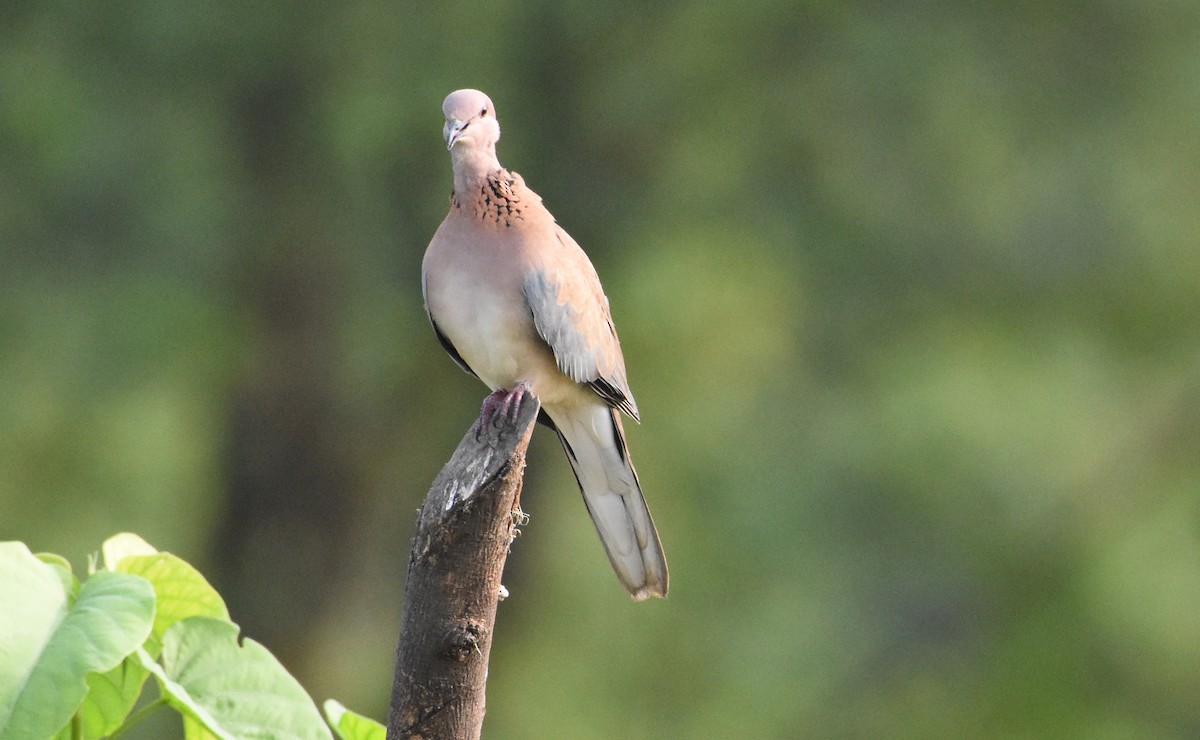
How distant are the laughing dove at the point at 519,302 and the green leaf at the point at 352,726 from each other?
82cm

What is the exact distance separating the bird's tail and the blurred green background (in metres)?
3.54

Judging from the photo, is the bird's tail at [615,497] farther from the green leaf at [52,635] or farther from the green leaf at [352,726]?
the green leaf at [52,635]

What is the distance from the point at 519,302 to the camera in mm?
2795

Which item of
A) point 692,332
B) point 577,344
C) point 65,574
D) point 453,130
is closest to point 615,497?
point 577,344

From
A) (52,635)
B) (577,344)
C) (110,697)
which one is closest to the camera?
(52,635)

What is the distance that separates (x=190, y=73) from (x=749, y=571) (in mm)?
3718

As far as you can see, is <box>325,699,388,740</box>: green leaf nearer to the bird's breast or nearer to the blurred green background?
the bird's breast

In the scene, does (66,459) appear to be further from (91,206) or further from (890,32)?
(890,32)

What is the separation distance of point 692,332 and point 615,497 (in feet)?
12.5

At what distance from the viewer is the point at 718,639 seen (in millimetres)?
7262

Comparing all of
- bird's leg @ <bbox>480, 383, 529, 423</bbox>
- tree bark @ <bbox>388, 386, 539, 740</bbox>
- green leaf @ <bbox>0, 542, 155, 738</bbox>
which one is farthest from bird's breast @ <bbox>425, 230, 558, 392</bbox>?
green leaf @ <bbox>0, 542, 155, 738</bbox>

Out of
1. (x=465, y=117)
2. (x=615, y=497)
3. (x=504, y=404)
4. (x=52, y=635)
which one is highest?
(x=465, y=117)

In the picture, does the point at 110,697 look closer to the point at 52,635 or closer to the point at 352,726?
the point at 52,635

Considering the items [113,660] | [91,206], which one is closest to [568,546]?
[91,206]
